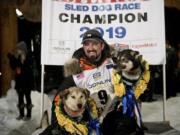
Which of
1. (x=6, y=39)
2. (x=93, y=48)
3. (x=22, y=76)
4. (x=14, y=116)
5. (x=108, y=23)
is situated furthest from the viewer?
(x=6, y=39)

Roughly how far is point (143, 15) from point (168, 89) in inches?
151

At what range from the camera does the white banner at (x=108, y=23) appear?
642cm

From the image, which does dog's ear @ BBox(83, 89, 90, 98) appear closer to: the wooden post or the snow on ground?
the snow on ground

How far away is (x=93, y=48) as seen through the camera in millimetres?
6184

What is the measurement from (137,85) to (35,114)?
9.14ft

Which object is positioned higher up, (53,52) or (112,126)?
(53,52)

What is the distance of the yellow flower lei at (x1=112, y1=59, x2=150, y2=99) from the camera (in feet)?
20.4

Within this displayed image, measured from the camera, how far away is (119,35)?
6410mm

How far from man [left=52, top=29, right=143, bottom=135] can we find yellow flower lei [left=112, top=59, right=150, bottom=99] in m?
Result: 0.06

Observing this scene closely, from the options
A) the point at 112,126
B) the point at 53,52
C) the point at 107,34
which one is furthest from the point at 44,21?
the point at 112,126

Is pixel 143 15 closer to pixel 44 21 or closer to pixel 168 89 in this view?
pixel 44 21

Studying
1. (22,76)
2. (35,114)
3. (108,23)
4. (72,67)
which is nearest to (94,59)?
(72,67)

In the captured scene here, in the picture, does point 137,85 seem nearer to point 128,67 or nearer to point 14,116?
point 128,67

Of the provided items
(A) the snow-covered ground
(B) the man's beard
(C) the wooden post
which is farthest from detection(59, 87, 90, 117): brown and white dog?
(C) the wooden post
